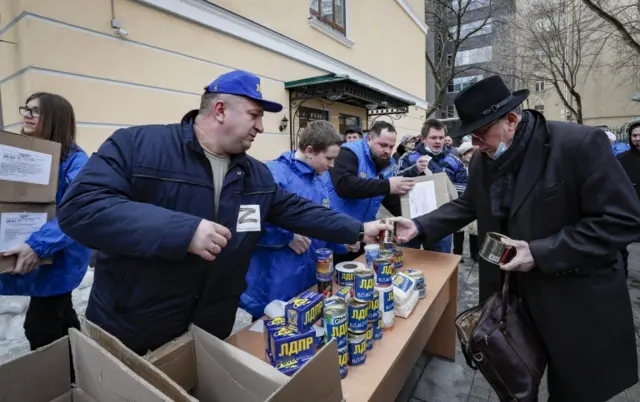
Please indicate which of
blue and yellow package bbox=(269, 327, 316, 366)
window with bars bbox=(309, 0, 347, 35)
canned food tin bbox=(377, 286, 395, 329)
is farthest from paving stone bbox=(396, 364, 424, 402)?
window with bars bbox=(309, 0, 347, 35)

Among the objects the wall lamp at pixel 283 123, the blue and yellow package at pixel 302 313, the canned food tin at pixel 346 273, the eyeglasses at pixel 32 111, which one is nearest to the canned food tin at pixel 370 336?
the blue and yellow package at pixel 302 313

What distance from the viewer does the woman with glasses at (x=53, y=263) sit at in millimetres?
1873

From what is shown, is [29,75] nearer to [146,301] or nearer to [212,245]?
[146,301]

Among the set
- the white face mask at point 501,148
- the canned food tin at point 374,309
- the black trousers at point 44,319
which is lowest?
the black trousers at point 44,319

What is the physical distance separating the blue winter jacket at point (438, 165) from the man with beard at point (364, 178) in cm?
27

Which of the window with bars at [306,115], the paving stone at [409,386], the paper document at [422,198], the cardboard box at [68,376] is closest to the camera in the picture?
the cardboard box at [68,376]

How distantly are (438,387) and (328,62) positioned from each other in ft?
23.8

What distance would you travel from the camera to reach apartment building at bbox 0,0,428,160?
3680 mm

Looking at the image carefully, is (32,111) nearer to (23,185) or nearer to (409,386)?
(23,185)

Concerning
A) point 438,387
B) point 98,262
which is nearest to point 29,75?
point 98,262

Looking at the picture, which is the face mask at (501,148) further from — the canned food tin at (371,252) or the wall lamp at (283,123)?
the wall lamp at (283,123)

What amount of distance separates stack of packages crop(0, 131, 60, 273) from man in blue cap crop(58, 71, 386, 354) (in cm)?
81

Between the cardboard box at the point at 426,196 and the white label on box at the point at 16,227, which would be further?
the cardboard box at the point at 426,196

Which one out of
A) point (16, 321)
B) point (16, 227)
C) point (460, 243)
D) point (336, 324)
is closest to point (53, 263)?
point (16, 227)
